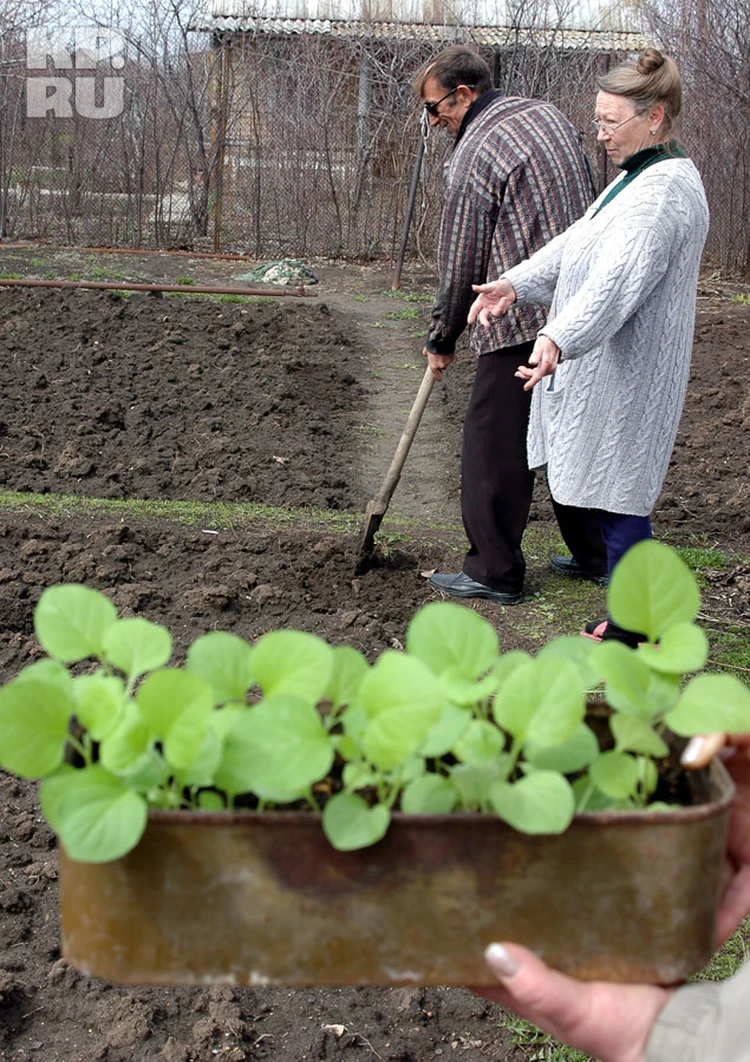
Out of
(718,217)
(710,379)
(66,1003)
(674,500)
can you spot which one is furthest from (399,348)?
(66,1003)

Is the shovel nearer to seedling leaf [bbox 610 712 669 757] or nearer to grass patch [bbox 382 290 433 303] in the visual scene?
seedling leaf [bbox 610 712 669 757]

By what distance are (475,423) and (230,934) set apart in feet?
11.1

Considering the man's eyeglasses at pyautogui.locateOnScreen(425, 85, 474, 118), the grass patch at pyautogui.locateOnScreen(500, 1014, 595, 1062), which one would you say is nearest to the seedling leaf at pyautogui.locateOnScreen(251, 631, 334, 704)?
the grass patch at pyautogui.locateOnScreen(500, 1014, 595, 1062)

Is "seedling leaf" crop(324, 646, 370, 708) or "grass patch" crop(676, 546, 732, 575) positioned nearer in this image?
"seedling leaf" crop(324, 646, 370, 708)

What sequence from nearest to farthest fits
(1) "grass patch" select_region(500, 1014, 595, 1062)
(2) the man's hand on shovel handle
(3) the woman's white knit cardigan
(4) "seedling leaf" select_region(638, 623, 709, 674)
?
(4) "seedling leaf" select_region(638, 623, 709, 674) → (1) "grass patch" select_region(500, 1014, 595, 1062) → (3) the woman's white knit cardigan → (2) the man's hand on shovel handle

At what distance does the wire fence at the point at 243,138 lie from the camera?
13.4 m

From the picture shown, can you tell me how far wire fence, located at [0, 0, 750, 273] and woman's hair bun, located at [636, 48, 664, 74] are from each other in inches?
400

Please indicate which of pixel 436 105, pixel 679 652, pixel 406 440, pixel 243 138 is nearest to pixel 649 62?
pixel 436 105

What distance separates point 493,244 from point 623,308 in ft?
3.32

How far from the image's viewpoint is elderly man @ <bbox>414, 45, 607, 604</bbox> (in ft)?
12.9

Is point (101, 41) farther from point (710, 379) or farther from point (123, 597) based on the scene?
point (123, 597)

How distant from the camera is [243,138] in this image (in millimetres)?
13664

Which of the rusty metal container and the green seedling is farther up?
the green seedling

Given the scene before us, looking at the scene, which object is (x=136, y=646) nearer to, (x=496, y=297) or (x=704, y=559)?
(x=496, y=297)
